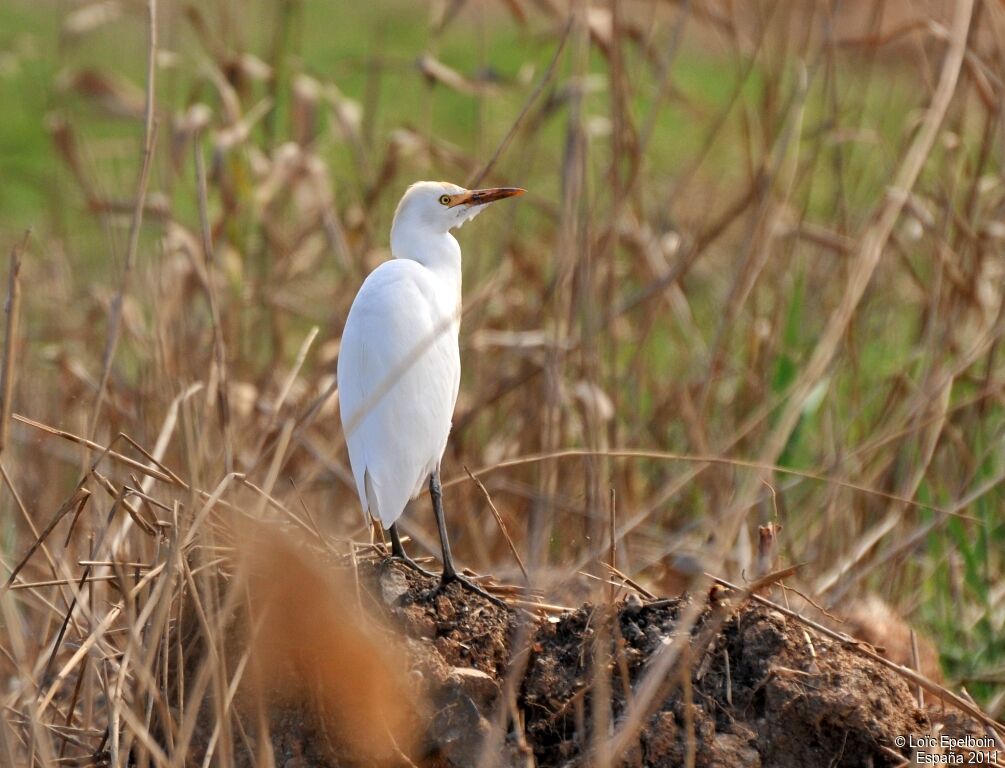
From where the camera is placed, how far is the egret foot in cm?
197

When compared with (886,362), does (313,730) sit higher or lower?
higher

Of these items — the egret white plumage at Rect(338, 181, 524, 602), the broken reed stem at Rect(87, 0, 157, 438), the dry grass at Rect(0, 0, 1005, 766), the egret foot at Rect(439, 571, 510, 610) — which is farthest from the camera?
the dry grass at Rect(0, 0, 1005, 766)

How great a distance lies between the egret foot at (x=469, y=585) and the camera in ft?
6.46

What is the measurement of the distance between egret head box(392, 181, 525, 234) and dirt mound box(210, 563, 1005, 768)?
1.04m

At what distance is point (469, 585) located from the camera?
81.5 inches

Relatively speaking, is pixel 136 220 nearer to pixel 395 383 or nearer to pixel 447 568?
pixel 395 383

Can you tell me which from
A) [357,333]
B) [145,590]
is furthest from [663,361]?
[145,590]

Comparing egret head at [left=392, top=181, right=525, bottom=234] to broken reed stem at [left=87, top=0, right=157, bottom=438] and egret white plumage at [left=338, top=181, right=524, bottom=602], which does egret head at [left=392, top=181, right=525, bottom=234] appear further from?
broken reed stem at [left=87, top=0, right=157, bottom=438]

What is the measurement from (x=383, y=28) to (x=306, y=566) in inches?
102

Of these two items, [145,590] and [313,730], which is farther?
[145,590]

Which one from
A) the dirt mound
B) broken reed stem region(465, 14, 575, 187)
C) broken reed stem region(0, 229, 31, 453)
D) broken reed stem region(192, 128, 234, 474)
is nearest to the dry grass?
broken reed stem region(192, 128, 234, 474)

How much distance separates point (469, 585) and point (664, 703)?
0.49m

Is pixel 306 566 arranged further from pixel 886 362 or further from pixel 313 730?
pixel 886 362

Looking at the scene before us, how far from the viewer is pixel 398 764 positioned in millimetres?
1638
